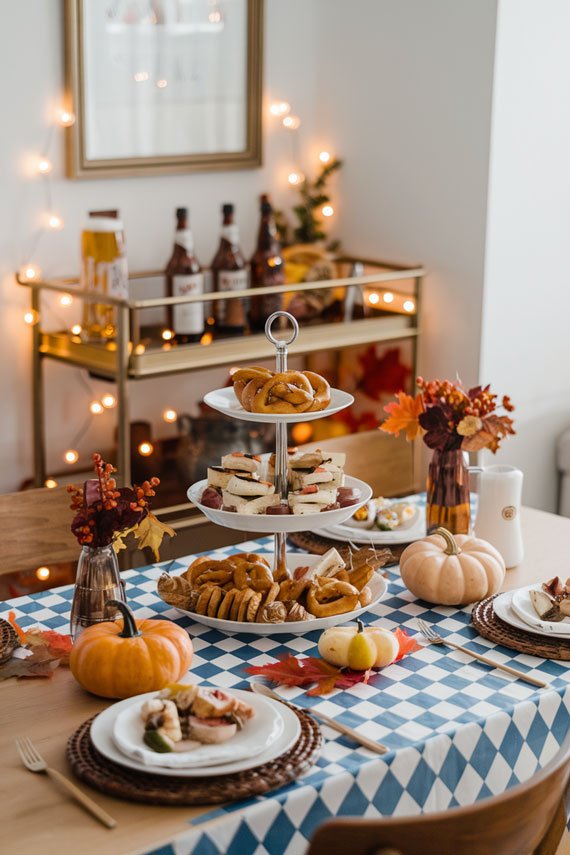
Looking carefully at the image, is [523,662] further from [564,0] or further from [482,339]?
[564,0]

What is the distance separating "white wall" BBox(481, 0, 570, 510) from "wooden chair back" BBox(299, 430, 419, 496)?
0.54m

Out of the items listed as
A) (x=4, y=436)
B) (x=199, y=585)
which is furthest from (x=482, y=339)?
(x=199, y=585)

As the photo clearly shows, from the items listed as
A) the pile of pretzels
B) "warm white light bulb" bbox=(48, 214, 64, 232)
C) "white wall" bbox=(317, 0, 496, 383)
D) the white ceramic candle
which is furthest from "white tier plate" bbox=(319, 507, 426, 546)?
"warm white light bulb" bbox=(48, 214, 64, 232)

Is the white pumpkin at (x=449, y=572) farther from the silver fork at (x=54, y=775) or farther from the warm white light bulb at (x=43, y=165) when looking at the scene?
the warm white light bulb at (x=43, y=165)

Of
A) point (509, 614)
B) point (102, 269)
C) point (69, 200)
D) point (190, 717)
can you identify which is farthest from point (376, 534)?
point (69, 200)

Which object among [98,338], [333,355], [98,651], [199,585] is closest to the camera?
[98,651]

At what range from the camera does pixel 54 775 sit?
3.61 feet

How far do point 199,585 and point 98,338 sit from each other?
1.00 meters

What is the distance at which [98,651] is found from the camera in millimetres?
1243

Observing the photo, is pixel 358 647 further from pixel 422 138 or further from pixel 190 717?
pixel 422 138

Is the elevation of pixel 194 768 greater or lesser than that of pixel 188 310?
lesser

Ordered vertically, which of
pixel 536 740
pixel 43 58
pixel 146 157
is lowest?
pixel 536 740

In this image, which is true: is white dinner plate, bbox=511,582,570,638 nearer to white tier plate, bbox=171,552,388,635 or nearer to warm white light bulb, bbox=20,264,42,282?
white tier plate, bbox=171,552,388,635

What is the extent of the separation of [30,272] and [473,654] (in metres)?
1.49
